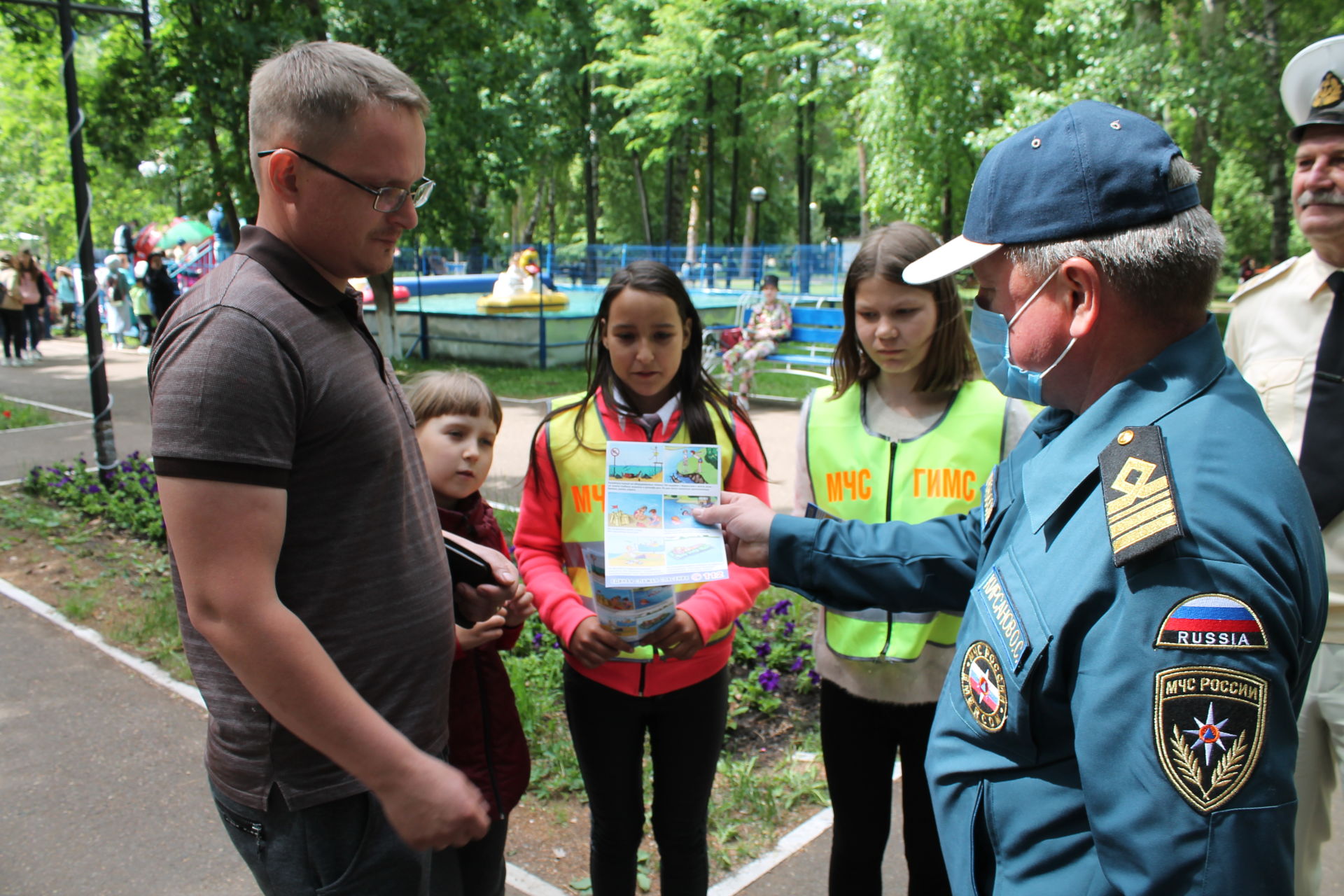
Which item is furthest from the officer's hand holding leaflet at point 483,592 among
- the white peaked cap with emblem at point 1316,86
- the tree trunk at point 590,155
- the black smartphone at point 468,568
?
the tree trunk at point 590,155

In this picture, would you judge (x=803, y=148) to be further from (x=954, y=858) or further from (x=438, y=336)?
(x=954, y=858)

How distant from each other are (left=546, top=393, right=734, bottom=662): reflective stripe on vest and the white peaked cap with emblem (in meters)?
1.77

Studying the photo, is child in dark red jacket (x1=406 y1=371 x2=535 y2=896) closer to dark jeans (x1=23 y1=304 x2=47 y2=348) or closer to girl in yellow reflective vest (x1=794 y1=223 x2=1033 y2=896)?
girl in yellow reflective vest (x1=794 y1=223 x2=1033 y2=896)

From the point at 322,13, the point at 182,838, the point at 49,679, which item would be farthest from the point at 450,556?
the point at 322,13

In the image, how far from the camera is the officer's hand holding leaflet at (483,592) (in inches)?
80.7

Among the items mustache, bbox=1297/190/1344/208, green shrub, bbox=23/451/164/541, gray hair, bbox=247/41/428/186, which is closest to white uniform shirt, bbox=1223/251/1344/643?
mustache, bbox=1297/190/1344/208

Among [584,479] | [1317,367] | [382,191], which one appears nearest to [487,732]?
[584,479]

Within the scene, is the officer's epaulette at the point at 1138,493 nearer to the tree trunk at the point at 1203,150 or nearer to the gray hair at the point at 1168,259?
the gray hair at the point at 1168,259

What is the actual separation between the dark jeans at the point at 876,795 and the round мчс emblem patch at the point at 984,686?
121 centimetres

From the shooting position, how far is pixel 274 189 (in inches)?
61.7

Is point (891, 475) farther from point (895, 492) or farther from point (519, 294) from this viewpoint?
point (519, 294)

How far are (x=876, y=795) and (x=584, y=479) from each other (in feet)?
3.79

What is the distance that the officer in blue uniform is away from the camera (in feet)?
3.34

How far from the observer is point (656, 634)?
2.38 metres
